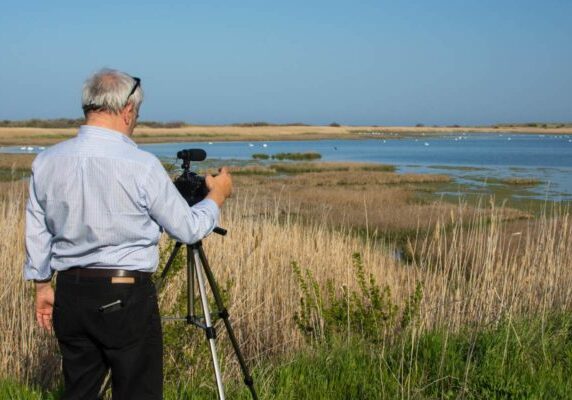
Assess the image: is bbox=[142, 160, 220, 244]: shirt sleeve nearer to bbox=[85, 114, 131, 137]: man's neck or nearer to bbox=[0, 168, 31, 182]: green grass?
bbox=[85, 114, 131, 137]: man's neck

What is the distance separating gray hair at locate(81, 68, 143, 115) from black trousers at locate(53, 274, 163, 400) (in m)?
0.68

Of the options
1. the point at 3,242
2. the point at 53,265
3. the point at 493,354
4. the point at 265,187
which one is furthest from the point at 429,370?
the point at 265,187

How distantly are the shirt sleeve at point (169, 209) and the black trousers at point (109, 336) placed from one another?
0.85ft

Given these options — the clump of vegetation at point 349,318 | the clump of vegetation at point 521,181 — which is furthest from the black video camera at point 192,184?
the clump of vegetation at point 521,181

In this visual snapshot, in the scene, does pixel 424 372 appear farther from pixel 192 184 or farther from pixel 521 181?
pixel 521 181

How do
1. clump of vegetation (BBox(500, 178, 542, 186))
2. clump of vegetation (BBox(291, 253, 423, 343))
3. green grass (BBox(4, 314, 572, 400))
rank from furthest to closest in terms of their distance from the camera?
clump of vegetation (BBox(500, 178, 542, 186))
clump of vegetation (BBox(291, 253, 423, 343))
green grass (BBox(4, 314, 572, 400))

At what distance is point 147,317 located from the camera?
9.20 ft

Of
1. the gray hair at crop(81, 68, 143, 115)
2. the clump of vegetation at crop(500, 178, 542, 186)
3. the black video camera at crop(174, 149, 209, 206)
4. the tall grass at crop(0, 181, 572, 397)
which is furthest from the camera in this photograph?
the clump of vegetation at crop(500, 178, 542, 186)

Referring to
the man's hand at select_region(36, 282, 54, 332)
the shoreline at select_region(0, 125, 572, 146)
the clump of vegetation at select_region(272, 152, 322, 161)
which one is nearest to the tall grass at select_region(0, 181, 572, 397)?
the man's hand at select_region(36, 282, 54, 332)

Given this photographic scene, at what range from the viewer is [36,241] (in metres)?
2.85

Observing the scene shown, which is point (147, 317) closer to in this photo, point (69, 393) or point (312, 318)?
point (69, 393)

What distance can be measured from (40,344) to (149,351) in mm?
2833

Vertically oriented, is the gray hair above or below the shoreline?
above

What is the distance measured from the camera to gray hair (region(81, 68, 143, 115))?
2.65 meters
